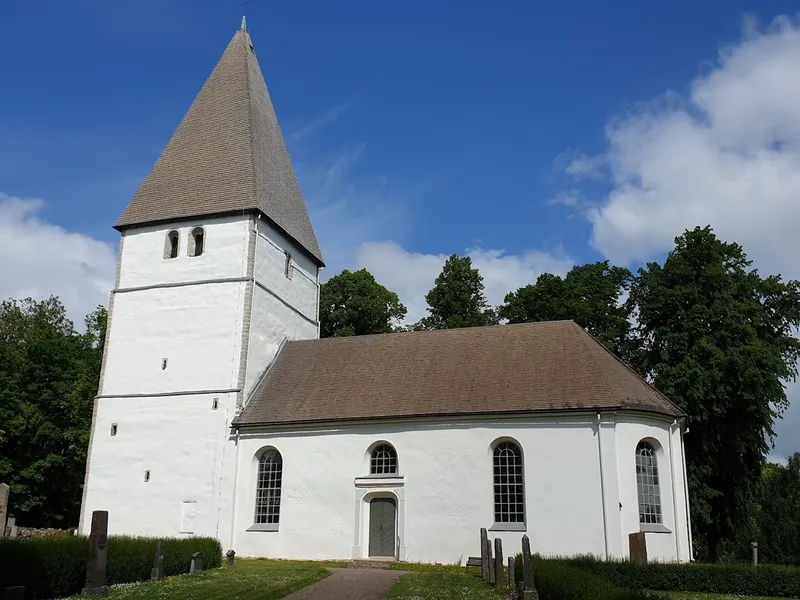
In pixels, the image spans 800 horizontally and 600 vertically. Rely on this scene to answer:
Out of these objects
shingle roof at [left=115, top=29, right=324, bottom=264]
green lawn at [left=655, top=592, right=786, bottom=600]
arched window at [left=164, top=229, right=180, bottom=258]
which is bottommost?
green lawn at [left=655, top=592, right=786, bottom=600]

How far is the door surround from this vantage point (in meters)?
25.1

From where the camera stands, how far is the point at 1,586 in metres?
15.6

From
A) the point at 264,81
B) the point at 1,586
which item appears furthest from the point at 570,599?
the point at 264,81

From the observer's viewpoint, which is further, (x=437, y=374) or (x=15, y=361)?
(x=15, y=361)

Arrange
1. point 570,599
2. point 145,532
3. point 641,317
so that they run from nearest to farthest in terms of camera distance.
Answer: point 570,599 → point 145,532 → point 641,317

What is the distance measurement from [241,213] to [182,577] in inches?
560

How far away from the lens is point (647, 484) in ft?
80.5

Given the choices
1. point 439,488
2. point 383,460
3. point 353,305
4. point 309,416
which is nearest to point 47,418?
point 353,305

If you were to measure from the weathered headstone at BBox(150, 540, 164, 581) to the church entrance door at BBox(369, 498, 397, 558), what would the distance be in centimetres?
773

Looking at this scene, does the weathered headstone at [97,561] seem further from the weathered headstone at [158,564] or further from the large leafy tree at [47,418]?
the large leafy tree at [47,418]

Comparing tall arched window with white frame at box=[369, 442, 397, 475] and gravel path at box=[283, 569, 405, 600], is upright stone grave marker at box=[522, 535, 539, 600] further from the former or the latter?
tall arched window with white frame at box=[369, 442, 397, 475]

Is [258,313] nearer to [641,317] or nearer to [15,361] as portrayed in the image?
[641,317]

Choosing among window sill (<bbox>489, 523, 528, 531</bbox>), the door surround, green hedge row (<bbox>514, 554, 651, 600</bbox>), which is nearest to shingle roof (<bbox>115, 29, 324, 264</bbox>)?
the door surround

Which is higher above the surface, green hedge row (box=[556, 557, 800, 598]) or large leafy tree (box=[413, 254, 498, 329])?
large leafy tree (box=[413, 254, 498, 329])
